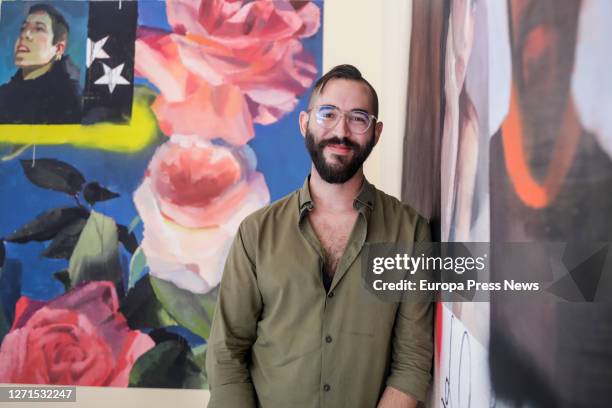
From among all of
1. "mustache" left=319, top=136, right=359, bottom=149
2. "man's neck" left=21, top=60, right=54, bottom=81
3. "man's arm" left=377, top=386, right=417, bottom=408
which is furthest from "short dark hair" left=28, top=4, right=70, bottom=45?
"man's arm" left=377, top=386, right=417, bottom=408

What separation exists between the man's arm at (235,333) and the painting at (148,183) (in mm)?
571

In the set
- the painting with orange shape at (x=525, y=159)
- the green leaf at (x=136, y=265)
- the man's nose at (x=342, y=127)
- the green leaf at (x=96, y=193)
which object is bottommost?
the green leaf at (x=136, y=265)

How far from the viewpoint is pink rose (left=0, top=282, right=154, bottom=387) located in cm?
192

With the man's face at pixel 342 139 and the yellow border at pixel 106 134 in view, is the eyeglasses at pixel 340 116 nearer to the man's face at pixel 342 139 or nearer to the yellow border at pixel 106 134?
the man's face at pixel 342 139

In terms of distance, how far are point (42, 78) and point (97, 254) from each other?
87cm


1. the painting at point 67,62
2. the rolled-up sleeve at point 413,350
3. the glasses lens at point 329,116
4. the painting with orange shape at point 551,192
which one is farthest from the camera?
the painting at point 67,62

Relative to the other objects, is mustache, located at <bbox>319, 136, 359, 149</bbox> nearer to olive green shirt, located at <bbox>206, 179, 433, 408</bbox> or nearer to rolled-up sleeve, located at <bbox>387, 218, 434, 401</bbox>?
olive green shirt, located at <bbox>206, 179, 433, 408</bbox>

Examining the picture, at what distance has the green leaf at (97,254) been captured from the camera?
76.4 inches

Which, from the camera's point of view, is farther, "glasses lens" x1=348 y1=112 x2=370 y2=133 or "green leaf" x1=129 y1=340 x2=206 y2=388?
"green leaf" x1=129 y1=340 x2=206 y2=388

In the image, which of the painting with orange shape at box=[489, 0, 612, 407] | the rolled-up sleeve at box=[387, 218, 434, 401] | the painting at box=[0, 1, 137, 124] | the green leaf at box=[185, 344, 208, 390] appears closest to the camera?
the painting with orange shape at box=[489, 0, 612, 407]

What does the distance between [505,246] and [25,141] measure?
2.11 meters

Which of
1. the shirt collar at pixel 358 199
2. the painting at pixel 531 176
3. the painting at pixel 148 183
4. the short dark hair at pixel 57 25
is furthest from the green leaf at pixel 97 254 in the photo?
the painting at pixel 531 176

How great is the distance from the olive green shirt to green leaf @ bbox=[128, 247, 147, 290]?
718mm

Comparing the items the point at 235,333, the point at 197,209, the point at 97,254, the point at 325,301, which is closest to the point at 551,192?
the point at 325,301
